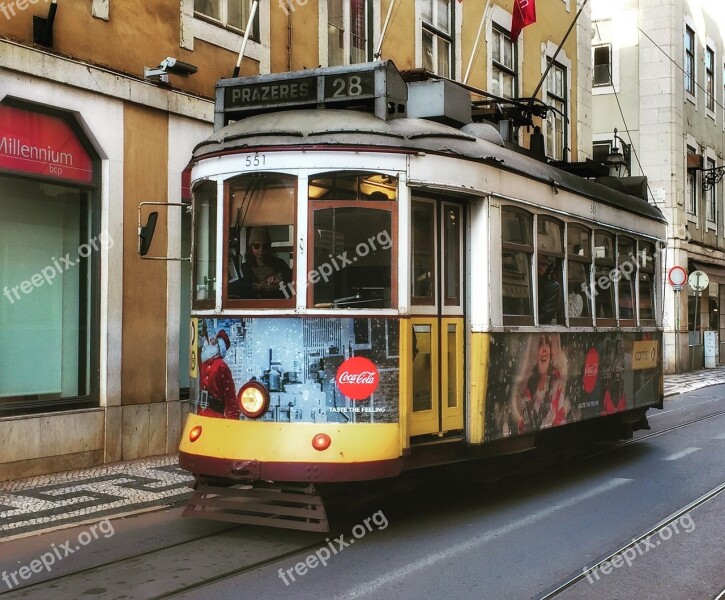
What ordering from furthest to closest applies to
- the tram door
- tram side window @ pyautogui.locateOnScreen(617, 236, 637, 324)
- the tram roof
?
tram side window @ pyautogui.locateOnScreen(617, 236, 637, 324) → the tram door → the tram roof

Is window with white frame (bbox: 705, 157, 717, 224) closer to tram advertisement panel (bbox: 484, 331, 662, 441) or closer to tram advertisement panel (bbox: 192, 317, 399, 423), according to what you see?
tram advertisement panel (bbox: 484, 331, 662, 441)

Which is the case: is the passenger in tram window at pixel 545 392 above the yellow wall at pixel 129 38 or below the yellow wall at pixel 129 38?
below

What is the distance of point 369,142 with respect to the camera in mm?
6848

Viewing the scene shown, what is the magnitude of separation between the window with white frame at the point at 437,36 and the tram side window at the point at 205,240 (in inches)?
359

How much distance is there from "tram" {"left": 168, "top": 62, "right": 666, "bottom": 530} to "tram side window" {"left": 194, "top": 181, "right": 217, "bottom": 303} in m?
0.02

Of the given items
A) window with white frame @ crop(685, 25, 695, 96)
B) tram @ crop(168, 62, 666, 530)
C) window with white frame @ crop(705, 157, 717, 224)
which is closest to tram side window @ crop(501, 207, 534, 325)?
tram @ crop(168, 62, 666, 530)

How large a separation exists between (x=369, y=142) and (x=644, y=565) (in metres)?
3.48

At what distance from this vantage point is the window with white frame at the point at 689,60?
30297mm

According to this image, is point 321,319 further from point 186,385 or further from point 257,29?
point 257,29

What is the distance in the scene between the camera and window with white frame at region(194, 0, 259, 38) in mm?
11539

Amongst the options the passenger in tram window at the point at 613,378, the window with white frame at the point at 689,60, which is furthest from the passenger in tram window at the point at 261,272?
the window with white frame at the point at 689,60

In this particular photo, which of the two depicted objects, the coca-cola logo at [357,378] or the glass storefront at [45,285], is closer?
the coca-cola logo at [357,378]

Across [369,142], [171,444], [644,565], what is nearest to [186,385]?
[171,444]

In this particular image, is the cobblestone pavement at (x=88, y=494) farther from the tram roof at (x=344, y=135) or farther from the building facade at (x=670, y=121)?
the building facade at (x=670, y=121)
